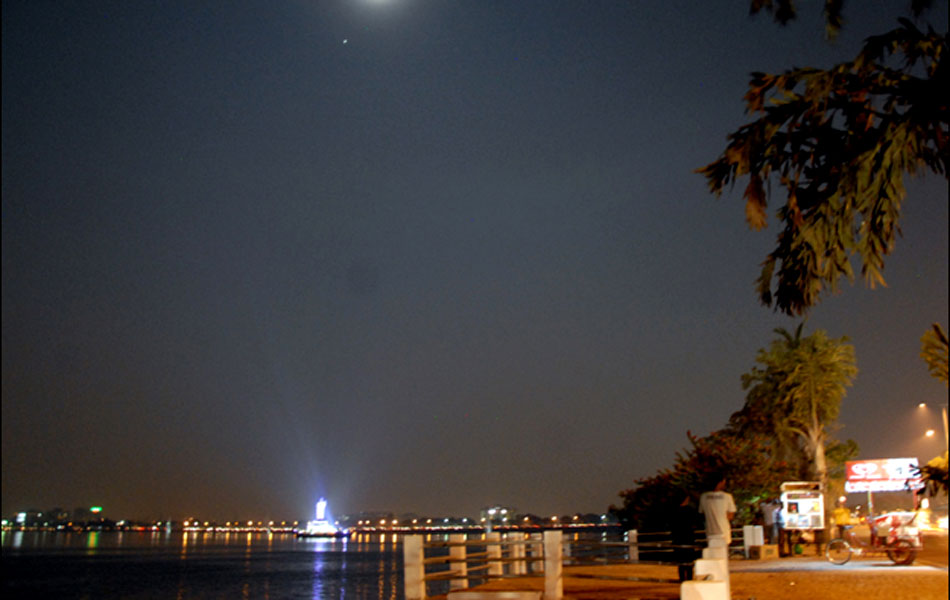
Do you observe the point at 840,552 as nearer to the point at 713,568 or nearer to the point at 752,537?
the point at 752,537

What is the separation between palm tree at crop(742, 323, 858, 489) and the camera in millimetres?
42281

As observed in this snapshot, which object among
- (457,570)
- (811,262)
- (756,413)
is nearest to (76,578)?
(756,413)

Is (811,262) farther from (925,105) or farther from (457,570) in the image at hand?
(457,570)

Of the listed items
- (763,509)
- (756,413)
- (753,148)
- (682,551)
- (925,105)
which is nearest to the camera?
(925,105)

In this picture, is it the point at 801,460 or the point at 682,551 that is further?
the point at 801,460

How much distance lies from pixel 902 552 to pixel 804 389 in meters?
28.3

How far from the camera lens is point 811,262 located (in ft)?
32.2

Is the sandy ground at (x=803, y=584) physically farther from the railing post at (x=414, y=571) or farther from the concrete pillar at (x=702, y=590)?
the concrete pillar at (x=702, y=590)

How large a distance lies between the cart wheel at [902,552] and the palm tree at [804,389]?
86.0 ft

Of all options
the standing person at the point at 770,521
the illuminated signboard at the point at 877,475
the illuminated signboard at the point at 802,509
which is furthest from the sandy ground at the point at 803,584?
the illuminated signboard at the point at 877,475

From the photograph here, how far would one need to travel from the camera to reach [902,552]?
15633mm

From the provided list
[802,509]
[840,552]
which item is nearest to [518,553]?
[840,552]

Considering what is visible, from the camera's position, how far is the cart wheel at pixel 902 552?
15.5 m

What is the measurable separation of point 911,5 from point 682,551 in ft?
23.8
